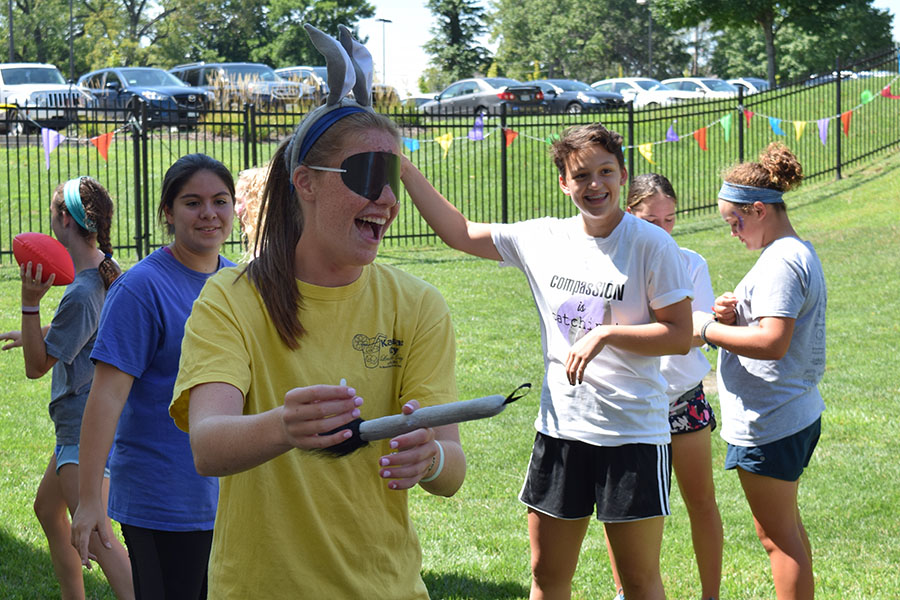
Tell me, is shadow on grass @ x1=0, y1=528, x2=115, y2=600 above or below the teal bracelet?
below

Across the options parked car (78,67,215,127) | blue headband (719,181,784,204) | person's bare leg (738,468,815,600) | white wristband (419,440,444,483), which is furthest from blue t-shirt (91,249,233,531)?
parked car (78,67,215,127)

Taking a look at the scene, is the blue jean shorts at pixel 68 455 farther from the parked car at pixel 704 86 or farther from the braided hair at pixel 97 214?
the parked car at pixel 704 86

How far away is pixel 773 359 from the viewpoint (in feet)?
12.3

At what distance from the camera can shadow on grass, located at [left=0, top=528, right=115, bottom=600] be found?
4574 mm

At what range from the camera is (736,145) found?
68.0ft

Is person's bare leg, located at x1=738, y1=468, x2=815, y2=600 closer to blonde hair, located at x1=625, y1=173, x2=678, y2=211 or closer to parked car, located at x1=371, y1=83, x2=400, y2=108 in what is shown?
blonde hair, located at x1=625, y1=173, x2=678, y2=211

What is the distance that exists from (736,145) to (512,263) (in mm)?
17979

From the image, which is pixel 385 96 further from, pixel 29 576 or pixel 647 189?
pixel 29 576

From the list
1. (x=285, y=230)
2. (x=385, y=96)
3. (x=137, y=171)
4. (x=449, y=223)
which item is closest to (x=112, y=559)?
(x=449, y=223)

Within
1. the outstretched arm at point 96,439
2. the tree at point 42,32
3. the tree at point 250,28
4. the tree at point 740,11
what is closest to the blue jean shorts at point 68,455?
the outstretched arm at point 96,439

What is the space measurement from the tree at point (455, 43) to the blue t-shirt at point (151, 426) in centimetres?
6453

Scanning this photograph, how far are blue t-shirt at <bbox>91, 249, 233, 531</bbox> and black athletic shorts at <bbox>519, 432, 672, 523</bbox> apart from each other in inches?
48.8

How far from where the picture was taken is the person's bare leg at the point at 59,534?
13.6 ft

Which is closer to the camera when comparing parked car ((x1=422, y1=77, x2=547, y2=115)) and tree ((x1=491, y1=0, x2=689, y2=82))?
parked car ((x1=422, y1=77, x2=547, y2=115))
